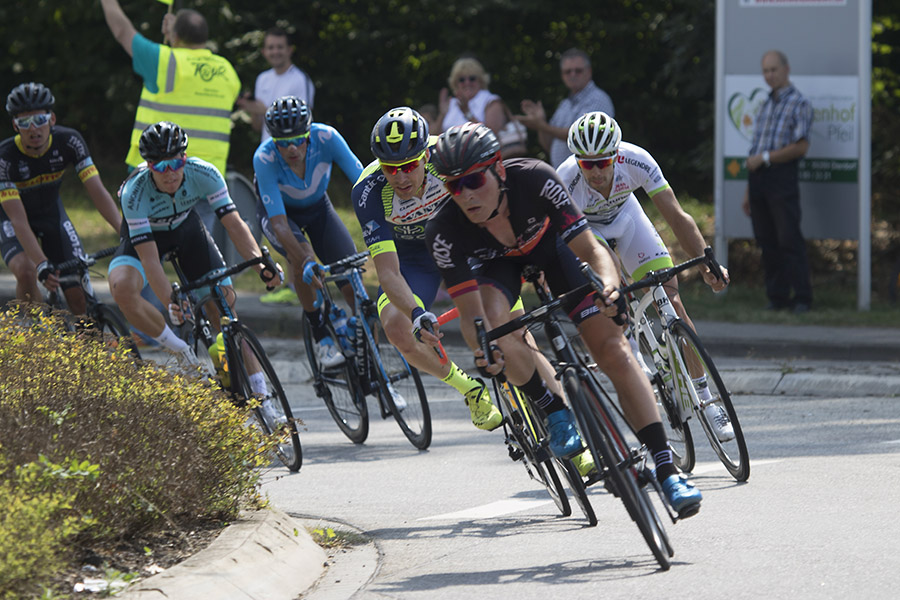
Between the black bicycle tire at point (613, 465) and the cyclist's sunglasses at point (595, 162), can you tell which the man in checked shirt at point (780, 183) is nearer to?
the cyclist's sunglasses at point (595, 162)

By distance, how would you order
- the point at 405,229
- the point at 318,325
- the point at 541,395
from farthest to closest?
the point at 318,325 → the point at 405,229 → the point at 541,395

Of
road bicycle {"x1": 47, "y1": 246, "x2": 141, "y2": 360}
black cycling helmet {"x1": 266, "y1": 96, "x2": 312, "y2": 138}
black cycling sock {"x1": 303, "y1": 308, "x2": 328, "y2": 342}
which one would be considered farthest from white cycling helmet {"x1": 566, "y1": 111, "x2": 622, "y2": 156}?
road bicycle {"x1": 47, "y1": 246, "x2": 141, "y2": 360}

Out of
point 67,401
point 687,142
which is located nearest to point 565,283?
point 67,401

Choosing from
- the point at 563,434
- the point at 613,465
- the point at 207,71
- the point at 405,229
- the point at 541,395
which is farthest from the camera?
the point at 207,71

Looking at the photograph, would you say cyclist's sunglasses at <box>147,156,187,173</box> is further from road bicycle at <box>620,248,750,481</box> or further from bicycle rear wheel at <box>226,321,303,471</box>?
road bicycle at <box>620,248,750,481</box>

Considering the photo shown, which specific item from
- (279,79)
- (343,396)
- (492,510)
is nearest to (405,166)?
(492,510)

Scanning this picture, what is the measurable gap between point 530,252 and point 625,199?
1679 millimetres

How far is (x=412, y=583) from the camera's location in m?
5.52

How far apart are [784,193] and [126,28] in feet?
20.0

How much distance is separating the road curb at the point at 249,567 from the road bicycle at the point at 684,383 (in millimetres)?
2087

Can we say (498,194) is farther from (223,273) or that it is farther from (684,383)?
(223,273)

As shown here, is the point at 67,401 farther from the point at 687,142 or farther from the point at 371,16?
the point at 371,16

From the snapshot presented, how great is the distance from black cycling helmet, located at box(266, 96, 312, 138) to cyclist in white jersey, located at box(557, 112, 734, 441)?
5.96ft

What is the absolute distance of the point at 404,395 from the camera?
872 centimetres
